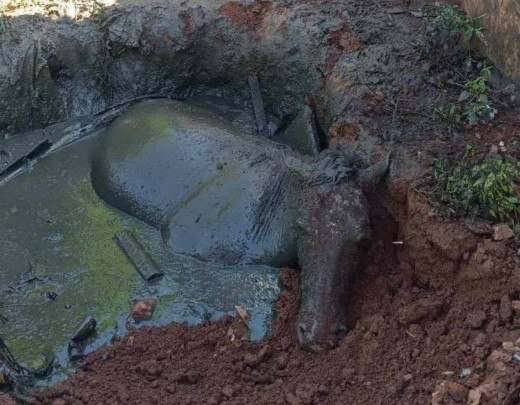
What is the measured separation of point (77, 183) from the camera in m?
6.68

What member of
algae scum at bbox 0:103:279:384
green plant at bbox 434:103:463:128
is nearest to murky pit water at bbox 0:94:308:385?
algae scum at bbox 0:103:279:384

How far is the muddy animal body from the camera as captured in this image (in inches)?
200

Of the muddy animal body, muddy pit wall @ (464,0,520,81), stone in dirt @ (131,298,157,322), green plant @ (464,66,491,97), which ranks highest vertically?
muddy pit wall @ (464,0,520,81)

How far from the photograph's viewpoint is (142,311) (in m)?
5.43

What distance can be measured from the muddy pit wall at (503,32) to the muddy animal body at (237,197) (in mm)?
1642

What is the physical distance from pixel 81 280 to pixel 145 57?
2588mm

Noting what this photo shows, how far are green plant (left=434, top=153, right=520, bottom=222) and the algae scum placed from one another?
1.51 m

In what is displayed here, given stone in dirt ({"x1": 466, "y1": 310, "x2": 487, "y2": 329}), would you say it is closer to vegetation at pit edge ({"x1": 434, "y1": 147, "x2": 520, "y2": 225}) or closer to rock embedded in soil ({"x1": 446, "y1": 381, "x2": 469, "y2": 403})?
rock embedded in soil ({"x1": 446, "y1": 381, "x2": 469, "y2": 403})

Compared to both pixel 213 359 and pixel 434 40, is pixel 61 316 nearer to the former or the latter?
pixel 213 359

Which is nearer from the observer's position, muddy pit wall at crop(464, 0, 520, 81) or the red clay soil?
the red clay soil

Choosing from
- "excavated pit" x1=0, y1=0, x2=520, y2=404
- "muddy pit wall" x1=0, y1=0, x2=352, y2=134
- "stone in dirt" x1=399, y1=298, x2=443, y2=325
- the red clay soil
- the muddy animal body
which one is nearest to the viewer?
the red clay soil

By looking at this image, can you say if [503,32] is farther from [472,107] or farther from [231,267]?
[231,267]

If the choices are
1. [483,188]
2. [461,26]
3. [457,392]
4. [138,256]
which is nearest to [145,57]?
[138,256]

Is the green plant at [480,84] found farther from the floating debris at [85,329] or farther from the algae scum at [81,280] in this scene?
the floating debris at [85,329]
